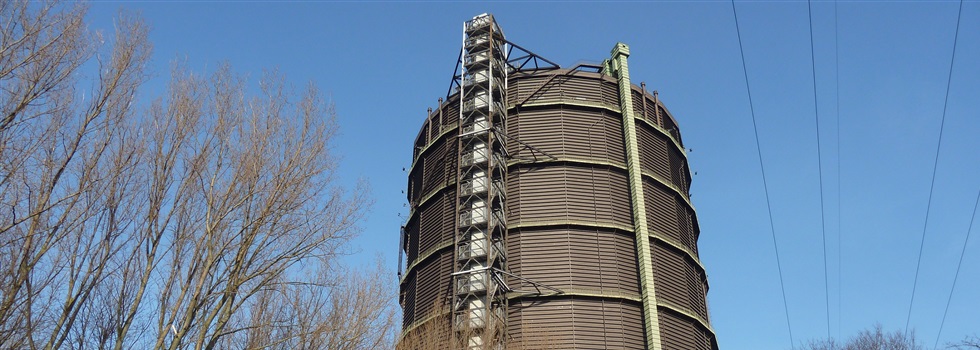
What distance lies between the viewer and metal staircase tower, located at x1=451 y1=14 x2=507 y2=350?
69.3ft

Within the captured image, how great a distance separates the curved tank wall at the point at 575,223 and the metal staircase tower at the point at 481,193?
1.48 feet

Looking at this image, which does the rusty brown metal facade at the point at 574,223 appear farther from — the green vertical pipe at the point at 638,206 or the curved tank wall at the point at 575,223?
the green vertical pipe at the point at 638,206

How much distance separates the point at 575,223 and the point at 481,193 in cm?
285

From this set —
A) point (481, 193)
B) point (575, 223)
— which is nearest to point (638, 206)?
point (575, 223)

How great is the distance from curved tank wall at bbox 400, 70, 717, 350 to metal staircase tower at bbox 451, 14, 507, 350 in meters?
0.45

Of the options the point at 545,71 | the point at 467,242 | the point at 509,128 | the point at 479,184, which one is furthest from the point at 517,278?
the point at 545,71

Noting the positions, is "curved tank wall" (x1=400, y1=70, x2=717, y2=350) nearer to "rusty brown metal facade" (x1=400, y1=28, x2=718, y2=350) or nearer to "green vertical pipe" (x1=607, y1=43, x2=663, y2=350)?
"rusty brown metal facade" (x1=400, y1=28, x2=718, y2=350)

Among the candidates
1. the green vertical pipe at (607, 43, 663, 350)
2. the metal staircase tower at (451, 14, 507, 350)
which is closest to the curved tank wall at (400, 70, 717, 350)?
the green vertical pipe at (607, 43, 663, 350)

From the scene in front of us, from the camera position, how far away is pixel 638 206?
76.4ft

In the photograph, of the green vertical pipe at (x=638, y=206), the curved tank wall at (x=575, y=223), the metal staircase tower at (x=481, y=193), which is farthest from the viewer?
the curved tank wall at (x=575, y=223)

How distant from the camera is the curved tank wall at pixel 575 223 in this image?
71.1 feet

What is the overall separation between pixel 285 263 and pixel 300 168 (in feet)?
4.95

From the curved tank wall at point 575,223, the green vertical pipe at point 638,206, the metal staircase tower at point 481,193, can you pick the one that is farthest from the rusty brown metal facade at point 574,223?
the metal staircase tower at point 481,193

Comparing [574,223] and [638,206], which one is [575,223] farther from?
[638,206]
